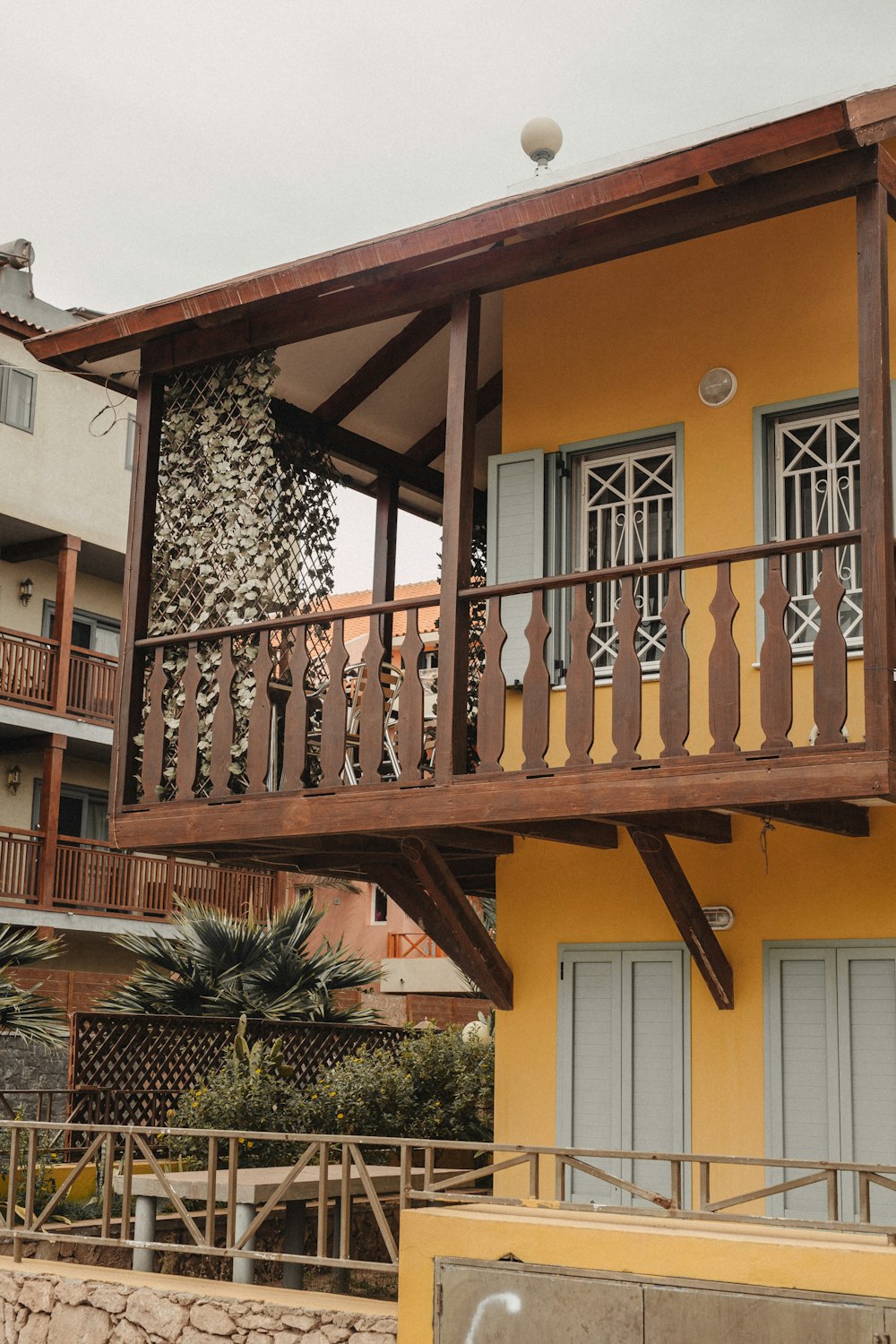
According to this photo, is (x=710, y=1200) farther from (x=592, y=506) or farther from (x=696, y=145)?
(x=696, y=145)

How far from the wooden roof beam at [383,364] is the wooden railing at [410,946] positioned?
2029 cm

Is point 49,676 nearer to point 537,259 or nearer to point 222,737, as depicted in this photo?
point 222,737

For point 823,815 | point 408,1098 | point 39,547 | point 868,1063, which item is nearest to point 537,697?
point 823,815

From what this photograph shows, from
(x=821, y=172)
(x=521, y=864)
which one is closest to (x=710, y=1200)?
(x=521, y=864)

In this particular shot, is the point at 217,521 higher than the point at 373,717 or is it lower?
higher

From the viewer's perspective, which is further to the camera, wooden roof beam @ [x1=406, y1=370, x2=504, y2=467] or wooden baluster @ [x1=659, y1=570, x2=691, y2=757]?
wooden roof beam @ [x1=406, y1=370, x2=504, y2=467]

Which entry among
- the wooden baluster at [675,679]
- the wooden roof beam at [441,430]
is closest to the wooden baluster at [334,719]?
the wooden baluster at [675,679]

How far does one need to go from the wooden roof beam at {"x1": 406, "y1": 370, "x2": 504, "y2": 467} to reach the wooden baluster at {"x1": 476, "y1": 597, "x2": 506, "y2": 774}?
3604mm

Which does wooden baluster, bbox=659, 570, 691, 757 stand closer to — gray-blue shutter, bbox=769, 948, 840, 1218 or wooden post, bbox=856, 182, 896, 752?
wooden post, bbox=856, 182, 896, 752

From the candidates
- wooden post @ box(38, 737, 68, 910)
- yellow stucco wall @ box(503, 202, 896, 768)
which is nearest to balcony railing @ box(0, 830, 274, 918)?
wooden post @ box(38, 737, 68, 910)

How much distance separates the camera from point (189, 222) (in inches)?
1203

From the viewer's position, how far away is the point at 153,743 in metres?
9.22

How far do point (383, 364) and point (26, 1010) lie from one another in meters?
8.36

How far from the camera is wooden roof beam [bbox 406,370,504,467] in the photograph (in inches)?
455
